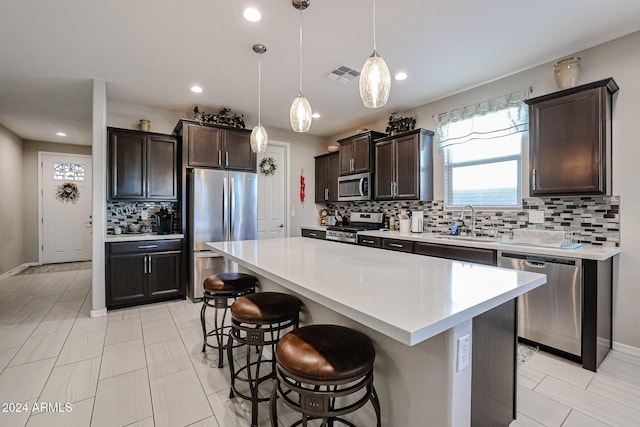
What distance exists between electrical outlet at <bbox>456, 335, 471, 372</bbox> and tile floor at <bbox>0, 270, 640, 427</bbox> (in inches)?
39.2

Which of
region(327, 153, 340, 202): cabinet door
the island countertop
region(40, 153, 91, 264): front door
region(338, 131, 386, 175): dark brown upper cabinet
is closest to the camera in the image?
the island countertop

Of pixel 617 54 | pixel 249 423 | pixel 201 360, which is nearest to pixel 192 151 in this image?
pixel 201 360

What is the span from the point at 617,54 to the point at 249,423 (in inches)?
162

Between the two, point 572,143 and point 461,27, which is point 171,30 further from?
point 572,143

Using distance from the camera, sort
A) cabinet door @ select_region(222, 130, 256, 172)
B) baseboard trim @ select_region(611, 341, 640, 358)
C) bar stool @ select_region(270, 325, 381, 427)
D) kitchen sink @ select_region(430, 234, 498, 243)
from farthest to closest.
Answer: cabinet door @ select_region(222, 130, 256, 172)
kitchen sink @ select_region(430, 234, 498, 243)
baseboard trim @ select_region(611, 341, 640, 358)
bar stool @ select_region(270, 325, 381, 427)

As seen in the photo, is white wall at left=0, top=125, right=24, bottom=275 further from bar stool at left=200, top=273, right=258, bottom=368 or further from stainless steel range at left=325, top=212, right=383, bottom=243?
stainless steel range at left=325, top=212, right=383, bottom=243

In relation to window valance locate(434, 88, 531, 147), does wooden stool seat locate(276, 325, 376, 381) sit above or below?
below

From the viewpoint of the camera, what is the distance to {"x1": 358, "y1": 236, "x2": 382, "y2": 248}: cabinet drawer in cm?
396

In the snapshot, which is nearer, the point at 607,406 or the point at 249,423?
the point at 249,423

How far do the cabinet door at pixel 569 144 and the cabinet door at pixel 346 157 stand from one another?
Result: 2579mm

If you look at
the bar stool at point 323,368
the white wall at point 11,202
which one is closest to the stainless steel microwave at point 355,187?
the bar stool at point 323,368

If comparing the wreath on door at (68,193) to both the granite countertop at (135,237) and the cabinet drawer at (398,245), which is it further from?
the cabinet drawer at (398,245)

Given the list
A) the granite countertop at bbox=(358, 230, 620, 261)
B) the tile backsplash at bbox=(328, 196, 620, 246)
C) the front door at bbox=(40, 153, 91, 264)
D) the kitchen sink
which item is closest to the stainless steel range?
the tile backsplash at bbox=(328, 196, 620, 246)

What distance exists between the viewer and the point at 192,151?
4008mm
